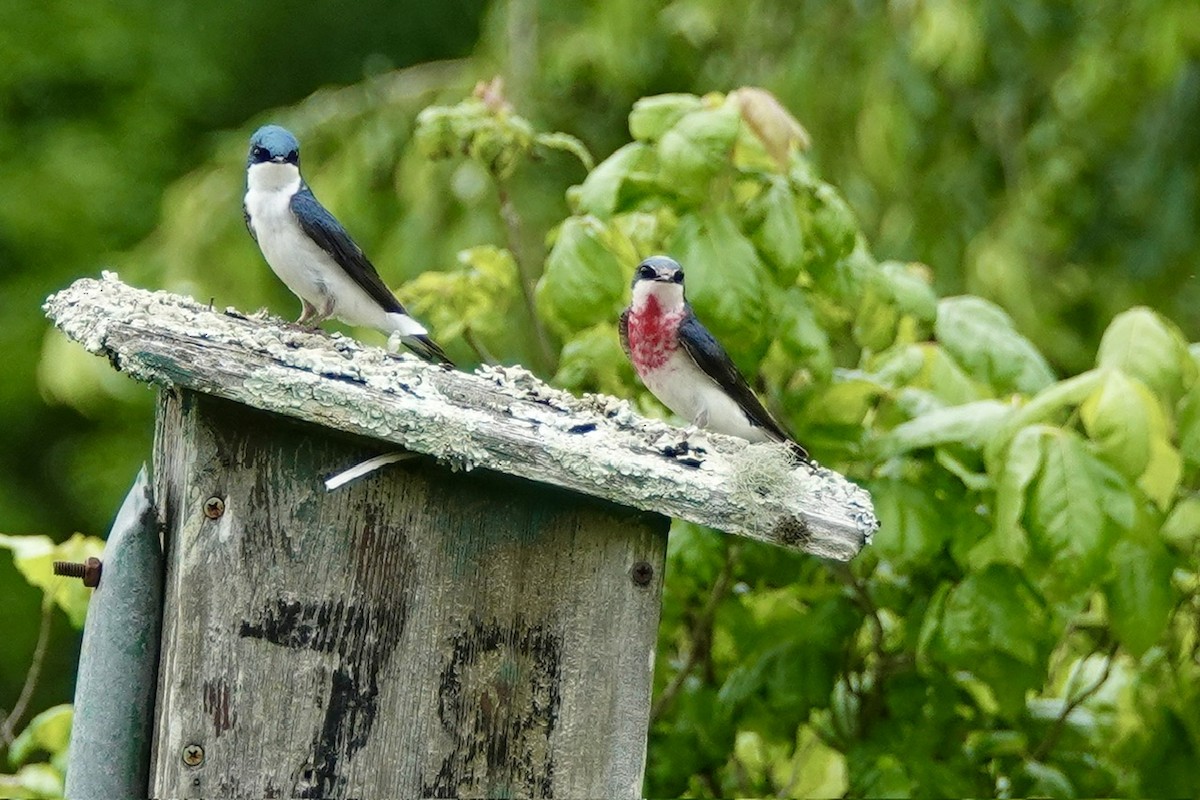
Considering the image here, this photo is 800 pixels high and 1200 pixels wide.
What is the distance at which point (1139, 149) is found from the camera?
5.38 metres

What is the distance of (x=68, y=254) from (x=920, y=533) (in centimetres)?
625

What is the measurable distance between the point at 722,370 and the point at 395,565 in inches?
38.1

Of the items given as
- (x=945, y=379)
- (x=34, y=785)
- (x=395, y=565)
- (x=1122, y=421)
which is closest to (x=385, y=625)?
(x=395, y=565)

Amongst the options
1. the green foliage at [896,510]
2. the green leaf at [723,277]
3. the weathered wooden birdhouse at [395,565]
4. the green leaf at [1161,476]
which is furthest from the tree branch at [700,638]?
the weathered wooden birdhouse at [395,565]

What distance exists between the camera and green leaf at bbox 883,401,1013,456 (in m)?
2.55

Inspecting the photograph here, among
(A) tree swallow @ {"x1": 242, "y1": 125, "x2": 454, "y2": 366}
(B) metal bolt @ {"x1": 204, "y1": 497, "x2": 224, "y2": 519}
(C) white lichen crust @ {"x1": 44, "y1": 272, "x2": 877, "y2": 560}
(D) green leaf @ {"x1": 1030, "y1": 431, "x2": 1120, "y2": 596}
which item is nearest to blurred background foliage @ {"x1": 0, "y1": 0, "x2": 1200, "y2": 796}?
(D) green leaf @ {"x1": 1030, "y1": 431, "x2": 1120, "y2": 596}

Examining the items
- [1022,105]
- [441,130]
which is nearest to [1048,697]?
[441,130]

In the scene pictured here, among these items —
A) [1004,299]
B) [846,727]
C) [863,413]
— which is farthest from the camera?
[1004,299]

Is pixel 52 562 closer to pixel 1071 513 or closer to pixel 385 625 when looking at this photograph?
pixel 385 625

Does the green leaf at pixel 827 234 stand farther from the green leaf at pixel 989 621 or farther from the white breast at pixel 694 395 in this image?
the green leaf at pixel 989 621

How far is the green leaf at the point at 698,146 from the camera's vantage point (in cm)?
268

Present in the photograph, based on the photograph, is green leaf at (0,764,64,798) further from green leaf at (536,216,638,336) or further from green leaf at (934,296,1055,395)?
green leaf at (934,296,1055,395)

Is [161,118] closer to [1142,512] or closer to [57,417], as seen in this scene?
[57,417]

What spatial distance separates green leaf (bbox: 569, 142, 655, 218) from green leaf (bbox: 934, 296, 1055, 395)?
62 centimetres
